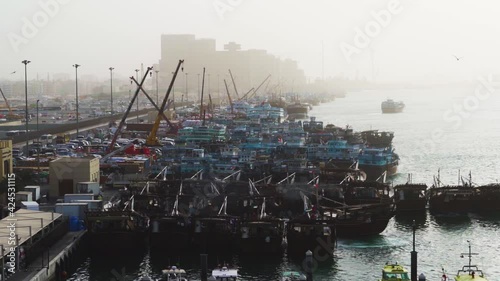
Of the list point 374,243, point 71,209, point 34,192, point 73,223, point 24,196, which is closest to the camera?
point 73,223

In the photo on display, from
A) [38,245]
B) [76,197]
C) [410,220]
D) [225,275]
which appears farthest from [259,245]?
[410,220]

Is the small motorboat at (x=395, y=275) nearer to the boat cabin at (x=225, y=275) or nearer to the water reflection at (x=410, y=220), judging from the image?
the boat cabin at (x=225, y=275)

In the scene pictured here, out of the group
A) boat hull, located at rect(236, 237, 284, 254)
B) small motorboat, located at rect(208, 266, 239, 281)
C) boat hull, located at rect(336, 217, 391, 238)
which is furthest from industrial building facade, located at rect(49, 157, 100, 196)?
small motorboat, located at rect(208, 266, 239, 281)

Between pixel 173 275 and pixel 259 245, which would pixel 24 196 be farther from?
pixel 173 275

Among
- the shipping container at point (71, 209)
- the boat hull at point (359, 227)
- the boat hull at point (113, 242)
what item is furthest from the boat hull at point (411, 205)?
the shipping container at point (71, 209)

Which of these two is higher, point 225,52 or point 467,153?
point 225,52

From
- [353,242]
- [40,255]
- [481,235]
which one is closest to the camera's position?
[40,255]

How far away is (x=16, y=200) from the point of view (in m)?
15.6

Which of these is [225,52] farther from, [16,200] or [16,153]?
[16,200]

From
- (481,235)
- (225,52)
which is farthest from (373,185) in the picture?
(225,52)

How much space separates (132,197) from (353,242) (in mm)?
4654

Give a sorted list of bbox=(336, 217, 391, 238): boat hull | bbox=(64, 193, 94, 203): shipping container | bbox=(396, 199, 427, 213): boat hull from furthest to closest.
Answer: bbox=(396, 199, 427, 213): boat hull, bbox=(64, 193, 94, 203): shipping container, bbox=(336, 217, 391, 238): boat hull

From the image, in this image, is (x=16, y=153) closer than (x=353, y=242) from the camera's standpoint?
No

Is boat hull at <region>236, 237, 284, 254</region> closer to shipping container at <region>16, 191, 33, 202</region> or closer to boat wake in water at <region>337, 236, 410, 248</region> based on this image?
boat wake in water at <region>337, 236, 410, 248</region>
